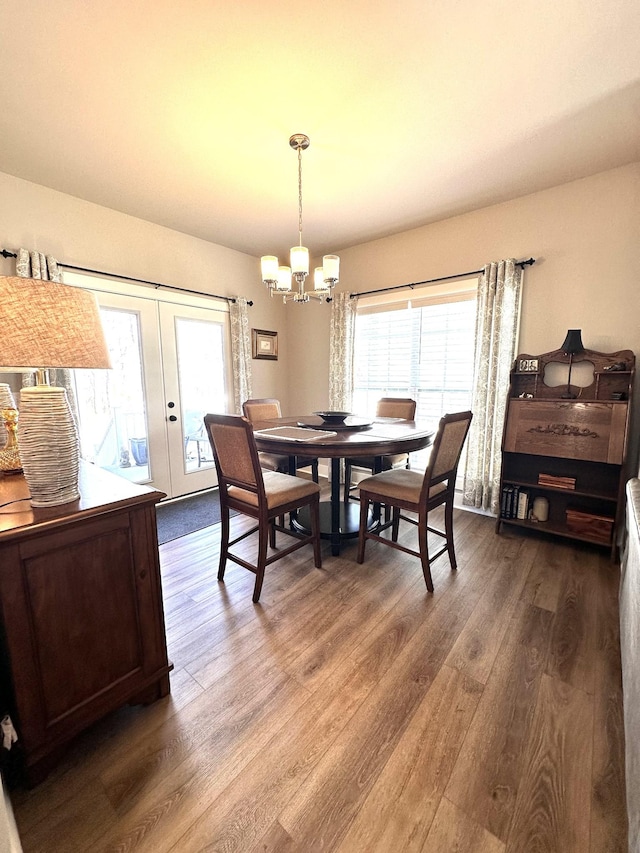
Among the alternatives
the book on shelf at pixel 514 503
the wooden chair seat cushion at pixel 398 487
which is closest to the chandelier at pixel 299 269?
the wooden chair seat cushion at pixel 398 487

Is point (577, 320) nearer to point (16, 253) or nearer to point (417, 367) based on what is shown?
point (417, 367)

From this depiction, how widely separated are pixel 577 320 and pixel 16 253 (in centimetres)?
415

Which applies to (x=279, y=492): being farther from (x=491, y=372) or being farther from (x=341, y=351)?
(x=341, y=351)

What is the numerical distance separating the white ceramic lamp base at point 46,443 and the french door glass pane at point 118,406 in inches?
86.4

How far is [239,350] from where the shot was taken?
3863mm

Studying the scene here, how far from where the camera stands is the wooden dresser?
95 cm

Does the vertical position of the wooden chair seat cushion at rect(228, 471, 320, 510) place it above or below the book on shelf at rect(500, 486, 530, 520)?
above

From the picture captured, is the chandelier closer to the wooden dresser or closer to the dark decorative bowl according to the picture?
the dark decorative bowl

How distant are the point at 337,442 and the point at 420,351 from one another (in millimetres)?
1978

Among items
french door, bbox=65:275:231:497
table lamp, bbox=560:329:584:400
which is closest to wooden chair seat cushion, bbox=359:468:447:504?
table lamp, bbox=560:329:584:400

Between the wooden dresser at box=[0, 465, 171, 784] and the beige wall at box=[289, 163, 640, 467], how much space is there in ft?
10.0

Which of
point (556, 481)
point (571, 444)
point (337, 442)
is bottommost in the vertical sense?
point (556, 481)

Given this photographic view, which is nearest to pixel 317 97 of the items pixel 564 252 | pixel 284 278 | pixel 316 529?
pixel 284 278

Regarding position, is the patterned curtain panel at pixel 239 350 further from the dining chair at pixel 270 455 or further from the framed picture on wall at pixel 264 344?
the dining chair at pixel 270 455
